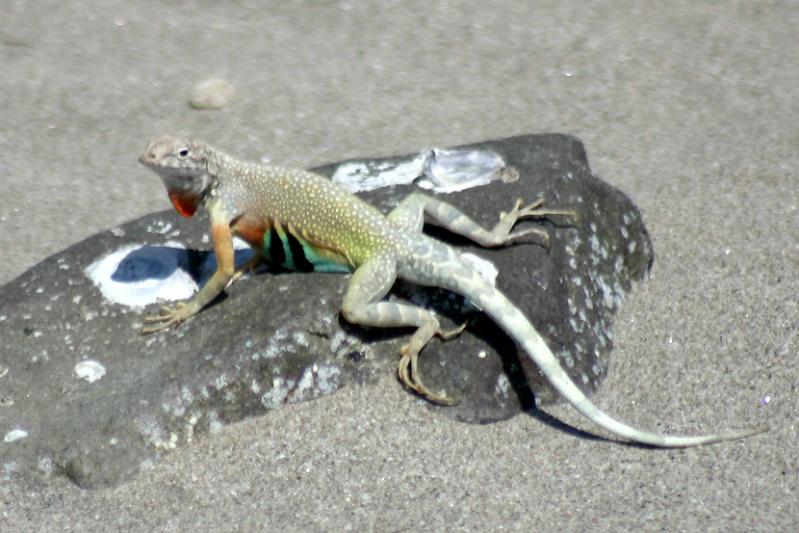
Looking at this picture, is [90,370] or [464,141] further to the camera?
[464,141]

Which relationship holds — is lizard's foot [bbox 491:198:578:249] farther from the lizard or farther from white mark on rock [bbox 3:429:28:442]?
white mark on rock [bbox 3:429:28:442]

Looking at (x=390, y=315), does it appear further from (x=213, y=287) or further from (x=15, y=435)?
(x=15, y=435)

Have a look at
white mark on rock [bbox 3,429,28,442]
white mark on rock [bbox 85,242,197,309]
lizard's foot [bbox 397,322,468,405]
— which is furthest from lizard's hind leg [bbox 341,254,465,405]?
white mark on rock [bbox 3,429,28,442]

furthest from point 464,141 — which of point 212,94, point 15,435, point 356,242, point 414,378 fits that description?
point 15,435

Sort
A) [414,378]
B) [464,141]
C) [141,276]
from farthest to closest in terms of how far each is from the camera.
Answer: [464,141], [141,276], [414,378]

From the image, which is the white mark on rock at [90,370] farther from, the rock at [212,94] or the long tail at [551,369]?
the rock at [212,94]

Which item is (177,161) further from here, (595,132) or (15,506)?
(595,132)

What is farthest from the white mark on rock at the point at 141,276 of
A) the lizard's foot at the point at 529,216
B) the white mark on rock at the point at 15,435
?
the lizard's foot at the point at 529,216
